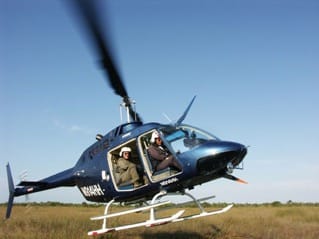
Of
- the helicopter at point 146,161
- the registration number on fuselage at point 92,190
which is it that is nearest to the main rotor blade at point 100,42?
the helicopter at point 146,161

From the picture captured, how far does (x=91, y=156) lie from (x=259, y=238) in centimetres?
783

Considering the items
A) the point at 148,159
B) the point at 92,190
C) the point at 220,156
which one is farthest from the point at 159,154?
the point at 92,190

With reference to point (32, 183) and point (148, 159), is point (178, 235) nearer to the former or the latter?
point (32, 183)

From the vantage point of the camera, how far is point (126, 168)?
1023 cm

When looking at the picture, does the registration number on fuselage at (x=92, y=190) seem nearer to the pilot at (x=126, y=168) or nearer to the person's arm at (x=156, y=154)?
the pilot at (x=126, y=168)

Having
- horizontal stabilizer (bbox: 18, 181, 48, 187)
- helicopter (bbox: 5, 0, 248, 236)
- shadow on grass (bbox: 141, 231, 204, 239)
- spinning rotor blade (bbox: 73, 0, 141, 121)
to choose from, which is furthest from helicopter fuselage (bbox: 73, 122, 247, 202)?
shadow on grass (bbox: 141, 231, 204, 239)

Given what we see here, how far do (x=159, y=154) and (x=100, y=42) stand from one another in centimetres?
340

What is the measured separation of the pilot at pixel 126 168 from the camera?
10102 mm

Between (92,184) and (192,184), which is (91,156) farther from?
(192,184)

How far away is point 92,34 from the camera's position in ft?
21.8

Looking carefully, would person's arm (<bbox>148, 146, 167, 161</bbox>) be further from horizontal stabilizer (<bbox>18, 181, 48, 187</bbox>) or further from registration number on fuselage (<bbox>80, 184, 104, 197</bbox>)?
horizontal stabilizer (<bbox>18, 181, 48, 187</bbox>)

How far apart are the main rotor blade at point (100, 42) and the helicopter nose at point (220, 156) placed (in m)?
2.74

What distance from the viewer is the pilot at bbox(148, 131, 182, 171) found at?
30.6 ft

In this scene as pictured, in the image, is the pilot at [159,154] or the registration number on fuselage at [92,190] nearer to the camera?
the pilot at [159,154]
